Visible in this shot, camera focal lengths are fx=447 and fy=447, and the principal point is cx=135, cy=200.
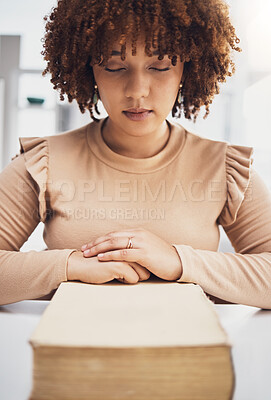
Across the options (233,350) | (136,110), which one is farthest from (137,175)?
(233,350)

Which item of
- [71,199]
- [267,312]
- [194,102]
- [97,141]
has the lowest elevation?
[267,312]

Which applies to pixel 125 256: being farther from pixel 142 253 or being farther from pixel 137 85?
pixel 137 85

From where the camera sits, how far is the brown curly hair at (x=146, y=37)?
83 cm

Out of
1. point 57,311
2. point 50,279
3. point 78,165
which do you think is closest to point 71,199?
point 78,165

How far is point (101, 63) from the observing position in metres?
0.88

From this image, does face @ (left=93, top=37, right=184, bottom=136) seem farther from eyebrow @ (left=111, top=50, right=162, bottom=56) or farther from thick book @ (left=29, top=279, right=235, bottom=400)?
thick book @ (left=29, top=279, right=235, bottom=400)

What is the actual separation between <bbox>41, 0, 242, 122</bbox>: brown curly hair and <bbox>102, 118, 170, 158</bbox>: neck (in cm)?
14

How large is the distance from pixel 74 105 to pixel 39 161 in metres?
3.91

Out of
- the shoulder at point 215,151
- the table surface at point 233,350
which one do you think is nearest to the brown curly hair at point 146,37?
the shoulder at point 215,151

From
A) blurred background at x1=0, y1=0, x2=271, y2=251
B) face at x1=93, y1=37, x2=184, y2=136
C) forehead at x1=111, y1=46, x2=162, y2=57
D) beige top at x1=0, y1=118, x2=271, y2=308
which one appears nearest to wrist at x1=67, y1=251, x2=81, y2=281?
beige top at x1=0, y1=118, x2=271, y2=308

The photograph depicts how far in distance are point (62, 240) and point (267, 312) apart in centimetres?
43

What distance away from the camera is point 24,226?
3.22ft

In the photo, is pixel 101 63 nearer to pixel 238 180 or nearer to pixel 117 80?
pixel 117 80

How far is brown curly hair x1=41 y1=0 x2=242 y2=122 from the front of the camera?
830 mm
